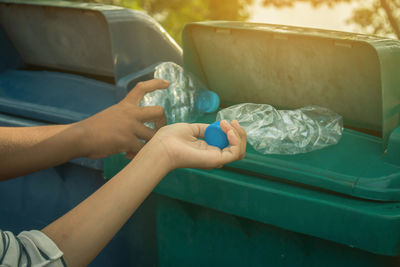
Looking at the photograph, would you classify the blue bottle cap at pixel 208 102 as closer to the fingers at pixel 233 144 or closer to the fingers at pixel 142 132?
the fingers at pixel 142 132

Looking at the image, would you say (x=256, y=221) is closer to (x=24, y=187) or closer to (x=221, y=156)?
(x=221, y=156)

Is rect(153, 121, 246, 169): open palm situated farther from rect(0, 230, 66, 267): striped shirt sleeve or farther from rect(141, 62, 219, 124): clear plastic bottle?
rect(141, 62, 219, 124): clear plastic bottle

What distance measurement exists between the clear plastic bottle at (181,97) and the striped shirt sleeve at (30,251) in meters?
1.10

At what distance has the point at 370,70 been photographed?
67.2 inches

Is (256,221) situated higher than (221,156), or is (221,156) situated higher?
(221,156)

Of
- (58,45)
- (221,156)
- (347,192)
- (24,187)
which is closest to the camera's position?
(221,156)

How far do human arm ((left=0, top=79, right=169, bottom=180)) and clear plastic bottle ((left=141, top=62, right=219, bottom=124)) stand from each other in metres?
0.42

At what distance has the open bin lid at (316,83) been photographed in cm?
152

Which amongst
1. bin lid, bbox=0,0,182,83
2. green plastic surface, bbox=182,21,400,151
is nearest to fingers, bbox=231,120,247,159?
green plastic surface, bbox=182,21,400,151

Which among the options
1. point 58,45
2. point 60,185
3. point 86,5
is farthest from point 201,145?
point 58,45

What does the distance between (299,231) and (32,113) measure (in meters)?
1.55

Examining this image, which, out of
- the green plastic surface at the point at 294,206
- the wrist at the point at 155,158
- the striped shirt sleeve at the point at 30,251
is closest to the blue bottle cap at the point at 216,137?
the wrist at the point at 155,158

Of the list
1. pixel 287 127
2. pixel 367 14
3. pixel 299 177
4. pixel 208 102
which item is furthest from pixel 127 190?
pixel 367 14

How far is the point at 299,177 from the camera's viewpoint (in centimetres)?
153
